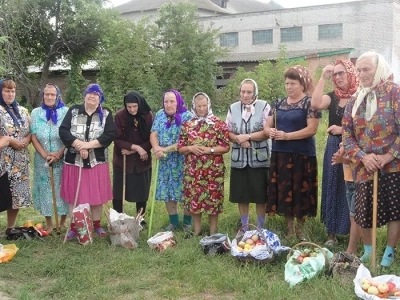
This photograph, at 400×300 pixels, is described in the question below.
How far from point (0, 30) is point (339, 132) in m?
11.8

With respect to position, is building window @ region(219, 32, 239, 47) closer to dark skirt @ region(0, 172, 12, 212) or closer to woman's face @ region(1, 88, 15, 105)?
woman's face @ region(1, 88, 15, 105)

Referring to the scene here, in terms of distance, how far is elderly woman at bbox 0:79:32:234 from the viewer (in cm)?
485

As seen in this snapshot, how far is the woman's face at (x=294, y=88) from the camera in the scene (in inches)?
170

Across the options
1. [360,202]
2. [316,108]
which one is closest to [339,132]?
[316,108]

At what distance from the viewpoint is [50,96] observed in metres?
5.03

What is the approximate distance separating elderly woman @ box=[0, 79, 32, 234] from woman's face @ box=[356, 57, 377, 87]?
3.36 metres

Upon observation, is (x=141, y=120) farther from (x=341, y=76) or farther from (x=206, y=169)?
(x=341, y=76)

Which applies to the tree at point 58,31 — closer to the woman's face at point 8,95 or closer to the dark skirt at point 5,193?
the woman's face at point 8,95

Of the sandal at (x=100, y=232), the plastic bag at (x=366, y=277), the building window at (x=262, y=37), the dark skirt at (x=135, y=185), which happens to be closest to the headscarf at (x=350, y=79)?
the plastic bag at (x=366, y=277)

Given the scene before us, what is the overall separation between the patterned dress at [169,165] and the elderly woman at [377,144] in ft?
6.32

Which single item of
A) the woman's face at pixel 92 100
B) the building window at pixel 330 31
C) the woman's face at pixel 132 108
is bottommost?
the woman's face at pixel 132 108

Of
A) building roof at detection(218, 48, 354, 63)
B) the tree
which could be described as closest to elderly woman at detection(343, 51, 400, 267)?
the tree

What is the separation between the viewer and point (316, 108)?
4.22 m

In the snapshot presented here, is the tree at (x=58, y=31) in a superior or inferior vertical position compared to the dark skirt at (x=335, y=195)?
superior
